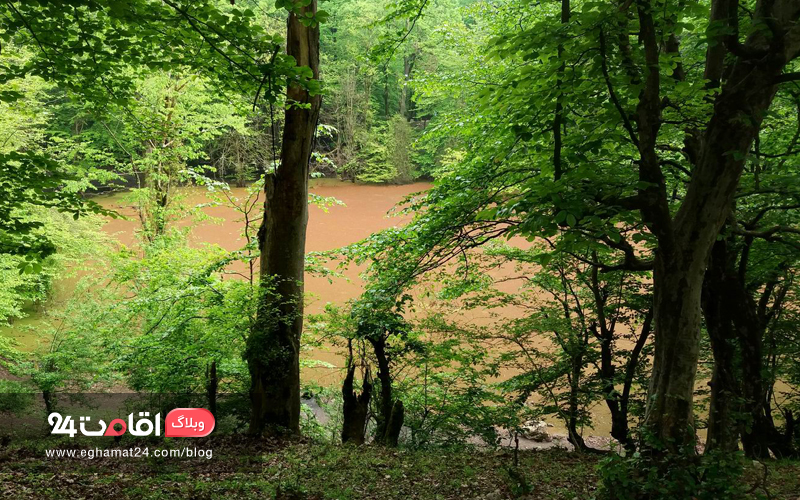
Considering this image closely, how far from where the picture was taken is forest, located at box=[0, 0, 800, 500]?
2928 millimetres

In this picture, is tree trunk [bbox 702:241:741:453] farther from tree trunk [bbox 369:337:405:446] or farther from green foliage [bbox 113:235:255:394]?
green foliage [bbox 113:235:255:394]

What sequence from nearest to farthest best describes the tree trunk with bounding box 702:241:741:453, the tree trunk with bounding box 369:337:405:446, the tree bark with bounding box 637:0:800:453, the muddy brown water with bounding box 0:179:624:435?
the tree bark with bounding box 637:0:800:453 → the tree trunk with bounding box 702:241:741:453 → the tree trunk with bounding box 369:337:405:446 → the muddy brown water with bounding box 0:179:624:435

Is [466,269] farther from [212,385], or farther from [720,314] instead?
[212,385]

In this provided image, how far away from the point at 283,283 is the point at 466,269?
7.51 feet

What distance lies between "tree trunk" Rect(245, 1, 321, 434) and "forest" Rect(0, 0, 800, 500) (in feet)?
0.08

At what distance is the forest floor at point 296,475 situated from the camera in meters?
3.44

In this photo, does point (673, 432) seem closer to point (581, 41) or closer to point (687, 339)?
point (687, 339)

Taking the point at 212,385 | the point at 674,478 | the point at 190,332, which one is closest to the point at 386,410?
the point at 212,385

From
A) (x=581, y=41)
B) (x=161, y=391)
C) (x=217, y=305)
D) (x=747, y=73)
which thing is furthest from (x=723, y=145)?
(x=161, y=391)

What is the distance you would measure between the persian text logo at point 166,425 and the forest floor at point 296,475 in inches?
16.6

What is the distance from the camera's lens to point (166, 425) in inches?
228

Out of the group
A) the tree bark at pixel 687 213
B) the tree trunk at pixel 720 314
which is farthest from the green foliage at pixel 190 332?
the tree trunk at pixel 720 314

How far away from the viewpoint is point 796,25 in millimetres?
2643

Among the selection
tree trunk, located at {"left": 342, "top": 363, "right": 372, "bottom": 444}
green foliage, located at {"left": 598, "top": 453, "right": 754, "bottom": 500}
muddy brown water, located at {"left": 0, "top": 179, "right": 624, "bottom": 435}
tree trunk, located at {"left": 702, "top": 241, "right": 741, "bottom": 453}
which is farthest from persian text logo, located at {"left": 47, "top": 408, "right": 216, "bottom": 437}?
tree trunk, located at {"left": 702, "top": 241, "right": 741, "bottom": 453}
